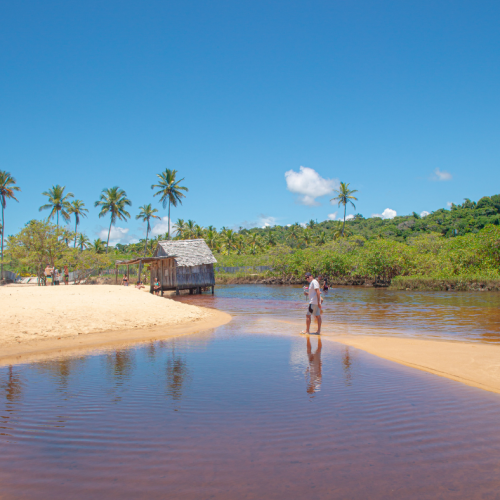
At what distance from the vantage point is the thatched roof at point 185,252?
107ft

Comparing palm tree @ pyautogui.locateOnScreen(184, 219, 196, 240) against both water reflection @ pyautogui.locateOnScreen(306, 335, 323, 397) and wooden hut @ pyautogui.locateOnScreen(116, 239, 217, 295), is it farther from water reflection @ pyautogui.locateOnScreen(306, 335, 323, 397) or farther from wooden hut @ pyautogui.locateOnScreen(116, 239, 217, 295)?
water reflection @ pyautogui.locateOnScreen(306, 335, 323, 397)

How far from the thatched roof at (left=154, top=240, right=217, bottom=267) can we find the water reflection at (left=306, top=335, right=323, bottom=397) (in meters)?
24.4

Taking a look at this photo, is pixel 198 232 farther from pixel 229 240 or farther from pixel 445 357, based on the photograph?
pixel 445 357

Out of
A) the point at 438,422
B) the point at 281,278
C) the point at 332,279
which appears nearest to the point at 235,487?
the point at 438,422

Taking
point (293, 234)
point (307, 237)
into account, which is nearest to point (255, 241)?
point (293, 234)

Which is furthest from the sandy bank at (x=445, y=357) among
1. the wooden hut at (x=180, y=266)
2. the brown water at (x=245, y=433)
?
the wooden hut at (x=180, y=266)

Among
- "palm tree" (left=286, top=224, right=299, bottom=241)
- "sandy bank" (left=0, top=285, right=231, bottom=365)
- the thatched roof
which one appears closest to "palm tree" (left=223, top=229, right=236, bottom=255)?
"palm tree" (left=286, top=224, right=299, bottom=241)

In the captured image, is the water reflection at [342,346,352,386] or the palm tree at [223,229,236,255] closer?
the water reflection at [342,346,352,386]

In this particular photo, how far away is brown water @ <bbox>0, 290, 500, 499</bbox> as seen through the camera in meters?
3.11

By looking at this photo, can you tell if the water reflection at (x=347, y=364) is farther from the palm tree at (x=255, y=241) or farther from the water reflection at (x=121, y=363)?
the palm tree at (x=255, y=241)

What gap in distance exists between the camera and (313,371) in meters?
6.77

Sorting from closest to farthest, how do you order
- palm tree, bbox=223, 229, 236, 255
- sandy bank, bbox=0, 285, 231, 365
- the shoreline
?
the shoreline
sandy bank, bbox=0, 285, 231, 365
palm tree, bbox=223, 229, 236, 255

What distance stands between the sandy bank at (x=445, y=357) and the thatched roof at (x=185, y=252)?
76.8 feet

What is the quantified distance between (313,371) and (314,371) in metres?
0.02
